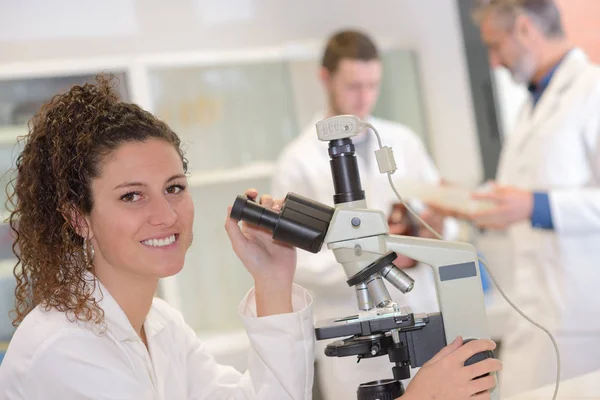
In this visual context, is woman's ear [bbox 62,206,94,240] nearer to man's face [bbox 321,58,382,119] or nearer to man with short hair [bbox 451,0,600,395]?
man with short hair [bbox 451,0,600,395]

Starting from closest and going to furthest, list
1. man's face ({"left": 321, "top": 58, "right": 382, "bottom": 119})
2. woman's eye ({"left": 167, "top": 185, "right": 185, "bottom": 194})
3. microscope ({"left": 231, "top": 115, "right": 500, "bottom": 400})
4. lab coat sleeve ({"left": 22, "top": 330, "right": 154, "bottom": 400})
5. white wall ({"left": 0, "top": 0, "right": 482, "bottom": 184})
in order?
microscope ({"left": 231, "top": 115, "right": 500, "bottom": 400}) < lab coat sleeve ({"left": 22, "top": 330, "right": 154, "bottom": 400}) < woman's eye ({"left": 167, "top": 185, "right": 185, "bottom": 194}) < man's face ({"left": 321, "top": 58, "right": 382, "bottom": 119}) < white wall ({"left": 0, "top": 0, "right": 482, "bottom": 184})

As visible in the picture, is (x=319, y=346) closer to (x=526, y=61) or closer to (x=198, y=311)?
(x=198, y=311)

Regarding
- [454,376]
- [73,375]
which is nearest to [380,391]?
[454,376]

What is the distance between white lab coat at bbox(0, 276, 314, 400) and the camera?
1.28m

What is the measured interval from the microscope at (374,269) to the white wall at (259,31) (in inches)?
101

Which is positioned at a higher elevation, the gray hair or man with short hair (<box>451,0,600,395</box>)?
the gray hair

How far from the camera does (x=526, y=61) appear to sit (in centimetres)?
268

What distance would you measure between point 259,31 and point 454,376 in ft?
9.35

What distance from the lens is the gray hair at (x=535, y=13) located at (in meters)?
2.61

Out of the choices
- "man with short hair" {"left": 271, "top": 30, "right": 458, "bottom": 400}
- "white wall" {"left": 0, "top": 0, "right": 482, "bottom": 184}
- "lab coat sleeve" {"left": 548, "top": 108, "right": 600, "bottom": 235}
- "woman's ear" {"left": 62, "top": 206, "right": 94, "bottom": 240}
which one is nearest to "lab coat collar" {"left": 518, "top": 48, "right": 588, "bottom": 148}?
"lab coat sleeve" {"left": 548, "top": 108, "right": 600, "bottom": 235}

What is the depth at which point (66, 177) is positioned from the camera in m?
1.41

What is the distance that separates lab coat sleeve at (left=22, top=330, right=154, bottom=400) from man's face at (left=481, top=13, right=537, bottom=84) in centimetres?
187

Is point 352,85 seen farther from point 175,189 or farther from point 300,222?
point 300,222

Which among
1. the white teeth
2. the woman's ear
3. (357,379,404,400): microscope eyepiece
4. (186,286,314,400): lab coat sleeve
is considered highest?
the woman's ear
